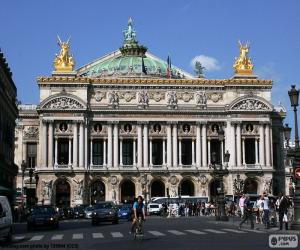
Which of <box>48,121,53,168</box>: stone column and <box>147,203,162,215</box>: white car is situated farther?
<box>48,121,53,168</box>: stone column

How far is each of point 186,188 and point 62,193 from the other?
66.3ft

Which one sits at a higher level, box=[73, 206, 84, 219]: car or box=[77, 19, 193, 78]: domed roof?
box=[77, 19, 193, 78]: domed roof

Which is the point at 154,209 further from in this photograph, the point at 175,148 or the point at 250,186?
the point at 250,186

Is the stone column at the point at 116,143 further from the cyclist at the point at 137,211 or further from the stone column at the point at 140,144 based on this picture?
the cyclist at the point at 137,211

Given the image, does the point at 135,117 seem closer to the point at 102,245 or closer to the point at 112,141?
the point at 112,141

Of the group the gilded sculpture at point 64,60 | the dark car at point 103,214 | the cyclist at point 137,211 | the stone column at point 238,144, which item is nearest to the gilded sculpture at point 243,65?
the stone column at point 238,144

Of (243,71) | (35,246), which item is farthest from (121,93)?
(35,246)

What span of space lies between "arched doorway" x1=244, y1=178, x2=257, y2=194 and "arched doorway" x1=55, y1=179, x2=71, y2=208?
28409 millimetres

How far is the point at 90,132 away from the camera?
108 m

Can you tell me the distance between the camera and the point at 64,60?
10938 cm

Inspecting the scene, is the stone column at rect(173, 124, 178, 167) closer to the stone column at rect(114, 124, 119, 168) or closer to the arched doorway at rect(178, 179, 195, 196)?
the arched doorway at rect(178, 179, 195, 196)

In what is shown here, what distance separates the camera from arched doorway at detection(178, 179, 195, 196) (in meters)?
108

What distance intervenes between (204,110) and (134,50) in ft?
99.6

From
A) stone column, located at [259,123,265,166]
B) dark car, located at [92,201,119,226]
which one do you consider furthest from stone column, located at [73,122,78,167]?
dark car, located at [92,201,119,226]
